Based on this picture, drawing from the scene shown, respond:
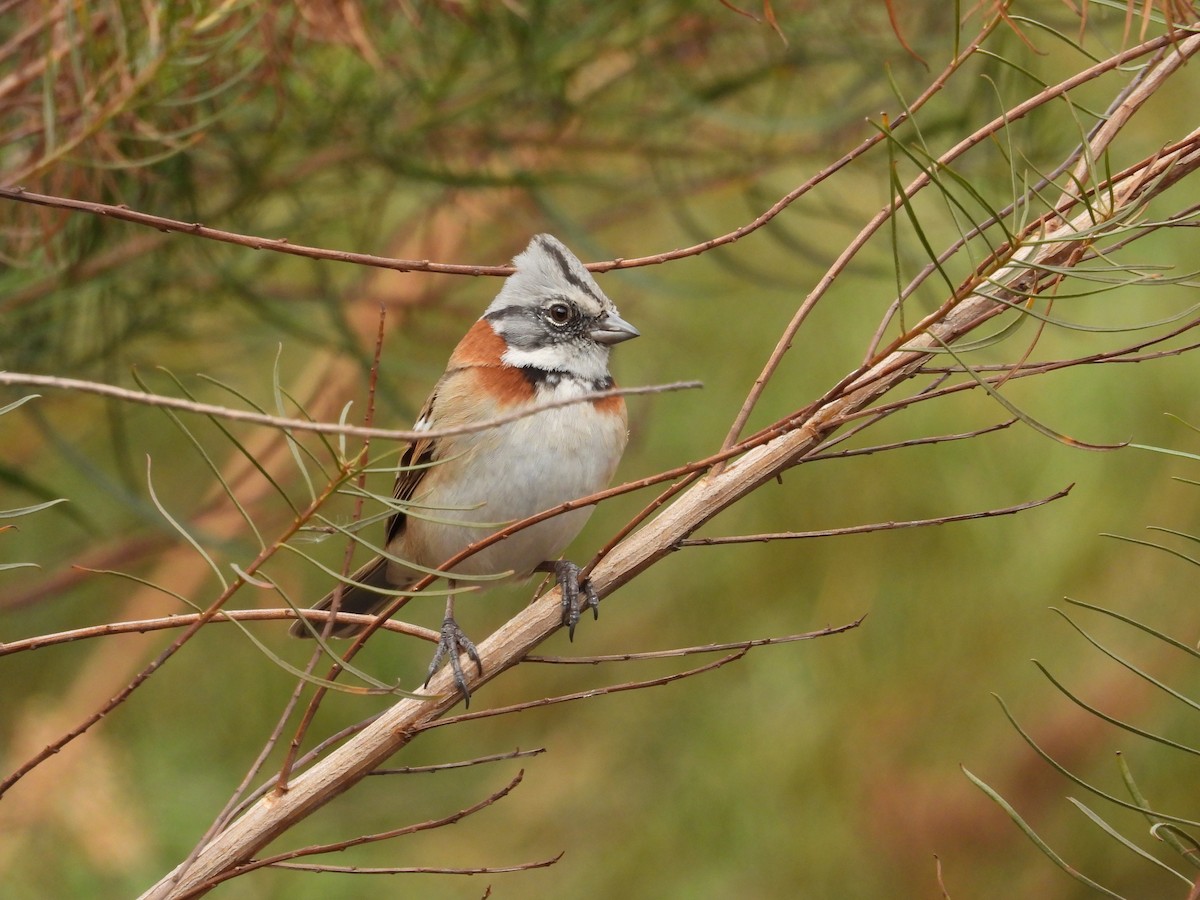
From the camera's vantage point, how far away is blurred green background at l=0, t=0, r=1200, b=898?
9.58ft

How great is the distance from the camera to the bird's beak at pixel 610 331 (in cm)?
295

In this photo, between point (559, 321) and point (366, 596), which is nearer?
point (559, 321)

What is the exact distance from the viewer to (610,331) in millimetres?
2965

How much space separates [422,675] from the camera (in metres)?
4.28

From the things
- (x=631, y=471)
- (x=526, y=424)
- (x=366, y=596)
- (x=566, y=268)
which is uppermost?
(x=566, y=268)

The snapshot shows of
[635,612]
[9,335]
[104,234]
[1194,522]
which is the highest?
[104,234]

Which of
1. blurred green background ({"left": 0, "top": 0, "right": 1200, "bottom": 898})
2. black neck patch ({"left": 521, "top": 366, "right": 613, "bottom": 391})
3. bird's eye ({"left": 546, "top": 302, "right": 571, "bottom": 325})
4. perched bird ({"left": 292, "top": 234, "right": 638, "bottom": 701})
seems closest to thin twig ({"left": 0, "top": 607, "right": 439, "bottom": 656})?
blurred green background ({"left": 0, "top": 0, "right": 1200, "bottom": 898})

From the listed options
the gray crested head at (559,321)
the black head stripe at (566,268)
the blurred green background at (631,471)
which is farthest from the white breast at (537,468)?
the blurred green background at (631,471)

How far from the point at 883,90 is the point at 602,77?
2.54ft

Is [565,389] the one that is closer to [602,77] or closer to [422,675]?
[602,77]

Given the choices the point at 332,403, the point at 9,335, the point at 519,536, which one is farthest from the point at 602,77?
the point at 9,335

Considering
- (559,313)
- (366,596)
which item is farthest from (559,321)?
(366,596)

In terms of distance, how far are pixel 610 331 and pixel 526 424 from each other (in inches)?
12.6

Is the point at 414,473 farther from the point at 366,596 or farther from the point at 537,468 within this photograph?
the point at 366,596
